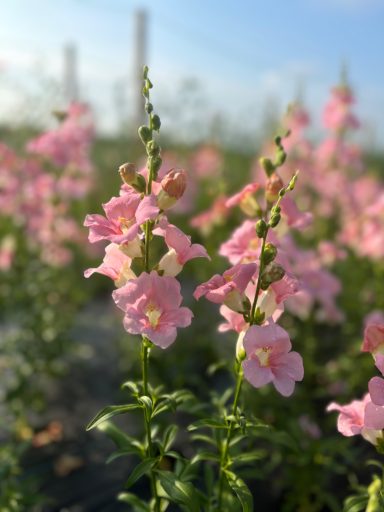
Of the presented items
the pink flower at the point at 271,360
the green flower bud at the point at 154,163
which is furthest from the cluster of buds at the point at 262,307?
the green flower bud at the point at 154,163

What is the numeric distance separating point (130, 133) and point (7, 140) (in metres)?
4.79

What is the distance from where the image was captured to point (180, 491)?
1324 mm

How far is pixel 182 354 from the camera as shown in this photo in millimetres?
3484

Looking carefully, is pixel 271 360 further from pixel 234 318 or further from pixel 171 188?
pixel 171 188

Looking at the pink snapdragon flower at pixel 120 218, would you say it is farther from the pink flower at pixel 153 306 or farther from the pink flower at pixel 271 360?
the pink flower at pixel 271 360

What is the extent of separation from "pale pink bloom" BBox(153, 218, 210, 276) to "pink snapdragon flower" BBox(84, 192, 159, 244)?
0.24 ft

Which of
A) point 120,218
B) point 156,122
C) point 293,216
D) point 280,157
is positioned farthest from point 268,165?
point 120,218

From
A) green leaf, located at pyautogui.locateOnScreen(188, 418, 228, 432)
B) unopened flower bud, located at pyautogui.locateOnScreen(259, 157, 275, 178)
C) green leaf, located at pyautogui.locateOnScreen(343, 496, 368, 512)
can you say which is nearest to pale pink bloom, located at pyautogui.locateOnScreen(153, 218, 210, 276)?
green leaf, located at pyautogui.locateOnScreen(188, 418, 228, 432)

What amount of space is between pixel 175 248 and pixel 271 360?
0.33m

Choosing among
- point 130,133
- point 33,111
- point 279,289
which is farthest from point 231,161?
point 279,289

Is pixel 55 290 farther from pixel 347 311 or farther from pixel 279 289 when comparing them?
pixel 279 289

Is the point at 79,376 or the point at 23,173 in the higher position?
the point at 23,173

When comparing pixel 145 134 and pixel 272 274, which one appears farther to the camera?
pixel 145 134

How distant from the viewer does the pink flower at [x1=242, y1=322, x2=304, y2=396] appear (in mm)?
1232
